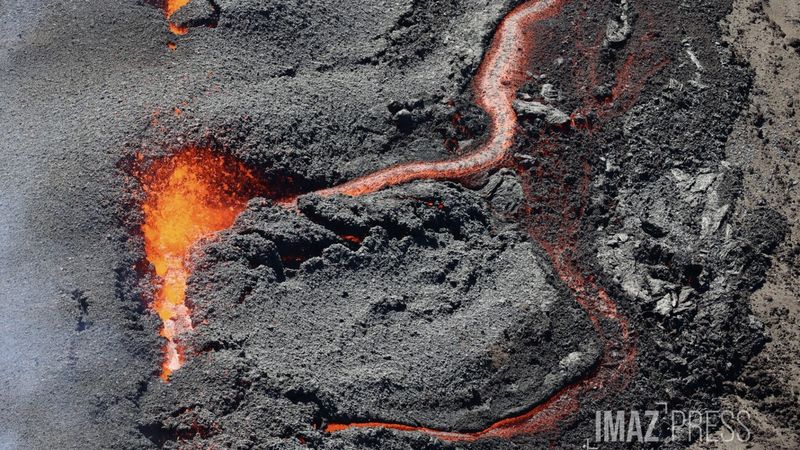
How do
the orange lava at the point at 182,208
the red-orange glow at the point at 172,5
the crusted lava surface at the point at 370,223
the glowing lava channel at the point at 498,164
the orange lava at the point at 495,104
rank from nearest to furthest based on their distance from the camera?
the crusted lava surface at the point at 370,223 → the glowing lava channel at the point at 498,164 → the orange lava at the point at 182,208 → the orange lava at the point at 495,104 → the red-orange glow at the point at 172,5

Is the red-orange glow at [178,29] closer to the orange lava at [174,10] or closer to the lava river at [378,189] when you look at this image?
the orange lava at [174,10]

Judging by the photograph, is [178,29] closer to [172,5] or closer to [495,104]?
[172,5]

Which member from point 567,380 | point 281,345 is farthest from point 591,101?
point 281,345

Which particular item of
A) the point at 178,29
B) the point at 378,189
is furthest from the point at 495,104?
the point at 178,29

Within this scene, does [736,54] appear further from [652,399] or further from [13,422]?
[13,422]

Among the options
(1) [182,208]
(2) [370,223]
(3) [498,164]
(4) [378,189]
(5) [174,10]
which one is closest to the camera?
(2) [370,223]

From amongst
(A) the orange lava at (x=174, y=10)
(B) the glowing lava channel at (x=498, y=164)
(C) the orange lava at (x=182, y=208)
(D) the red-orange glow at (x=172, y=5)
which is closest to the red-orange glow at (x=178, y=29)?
(A) the orange lava at (x=174, y=10)
